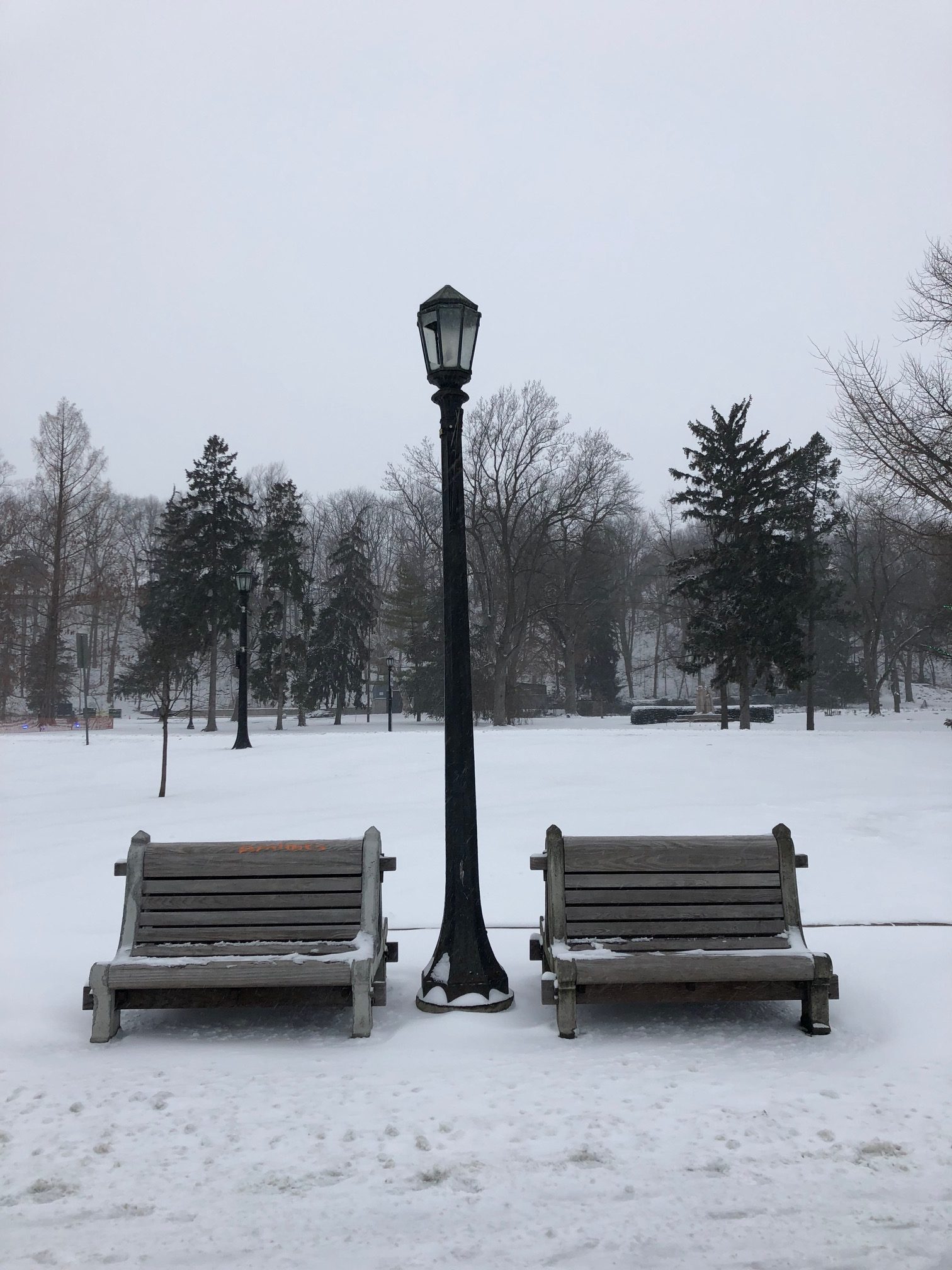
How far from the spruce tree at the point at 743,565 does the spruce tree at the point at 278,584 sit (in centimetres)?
2399

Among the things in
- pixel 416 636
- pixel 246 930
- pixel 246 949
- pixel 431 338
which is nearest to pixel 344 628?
pixel 416 636

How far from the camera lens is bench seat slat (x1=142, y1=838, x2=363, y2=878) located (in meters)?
5.34

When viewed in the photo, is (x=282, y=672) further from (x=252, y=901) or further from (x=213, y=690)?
(x=252, y=901)

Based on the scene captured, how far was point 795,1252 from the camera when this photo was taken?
3.09 meters

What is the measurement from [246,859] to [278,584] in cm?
4786

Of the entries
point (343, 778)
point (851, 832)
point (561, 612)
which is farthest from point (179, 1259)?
point (561, 612)

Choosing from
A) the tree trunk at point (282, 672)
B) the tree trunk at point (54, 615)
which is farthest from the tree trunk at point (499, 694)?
the tree trunk at point (54, 615)

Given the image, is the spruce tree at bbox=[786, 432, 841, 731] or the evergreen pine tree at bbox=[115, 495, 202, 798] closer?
the spruce tree at bbox=[786, 432, 841, 731]

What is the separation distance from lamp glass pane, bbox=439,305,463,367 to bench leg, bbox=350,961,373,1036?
3.68 metres

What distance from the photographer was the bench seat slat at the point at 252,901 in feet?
17.3

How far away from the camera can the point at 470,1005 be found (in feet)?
18.0

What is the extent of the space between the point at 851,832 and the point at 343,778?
893cm

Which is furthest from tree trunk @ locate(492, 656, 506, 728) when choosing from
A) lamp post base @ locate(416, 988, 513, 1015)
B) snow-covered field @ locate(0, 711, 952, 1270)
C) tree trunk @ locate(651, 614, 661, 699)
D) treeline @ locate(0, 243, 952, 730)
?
lamp post base @ locate(416, 988, 513, 1015)

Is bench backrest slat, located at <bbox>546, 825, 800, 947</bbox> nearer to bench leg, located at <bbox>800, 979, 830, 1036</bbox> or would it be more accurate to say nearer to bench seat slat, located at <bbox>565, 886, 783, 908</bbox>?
bench seat slat, located at <bbox>565, 886, 783, 908</bbox>
